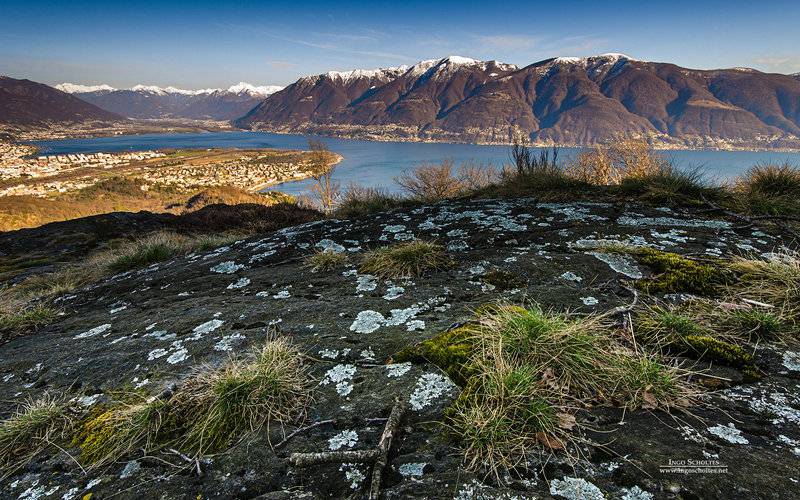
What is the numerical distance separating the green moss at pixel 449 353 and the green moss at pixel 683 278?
79.5 inches

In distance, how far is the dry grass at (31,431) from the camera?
2082mm

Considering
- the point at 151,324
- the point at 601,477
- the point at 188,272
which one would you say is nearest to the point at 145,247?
the point at 188,272

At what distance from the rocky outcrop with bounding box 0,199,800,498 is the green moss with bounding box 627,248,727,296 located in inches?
7.3

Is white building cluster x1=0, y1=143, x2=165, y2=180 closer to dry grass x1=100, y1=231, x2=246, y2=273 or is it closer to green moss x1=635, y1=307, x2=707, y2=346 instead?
dry grass x1=100, y1=231, x2=246, y2=273

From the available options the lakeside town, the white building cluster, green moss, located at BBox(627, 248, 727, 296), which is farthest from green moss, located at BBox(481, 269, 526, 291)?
the white building cluster

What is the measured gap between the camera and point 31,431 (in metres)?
2.22

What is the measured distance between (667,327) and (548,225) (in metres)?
3.45

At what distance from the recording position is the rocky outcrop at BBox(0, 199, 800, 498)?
153 cm

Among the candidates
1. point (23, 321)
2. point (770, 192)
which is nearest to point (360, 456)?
point (23, 321)

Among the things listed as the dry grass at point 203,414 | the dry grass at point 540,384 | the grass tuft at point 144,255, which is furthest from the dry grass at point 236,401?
the grass tuft at point 144,255

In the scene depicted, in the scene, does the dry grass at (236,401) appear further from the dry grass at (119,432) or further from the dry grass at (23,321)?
the dry grass at (23,321)

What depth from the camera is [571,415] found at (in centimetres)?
180

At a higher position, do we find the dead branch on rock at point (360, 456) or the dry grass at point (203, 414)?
the dead branch on rock at point (360, 456)

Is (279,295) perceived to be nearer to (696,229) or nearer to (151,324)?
(151,324)
